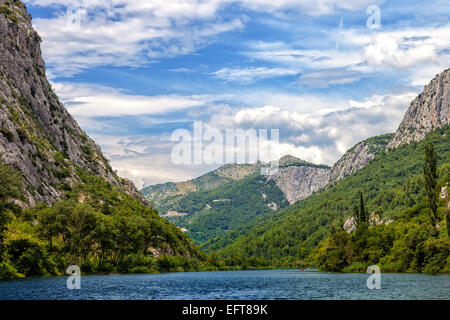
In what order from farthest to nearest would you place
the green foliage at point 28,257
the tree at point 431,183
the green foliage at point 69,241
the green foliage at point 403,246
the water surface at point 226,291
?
the tree at point 431,183 < the green foliage at point 403,246 < the green foliage at point 69,241 < the green foliage at point 28,257 < the water surface at point 226,291

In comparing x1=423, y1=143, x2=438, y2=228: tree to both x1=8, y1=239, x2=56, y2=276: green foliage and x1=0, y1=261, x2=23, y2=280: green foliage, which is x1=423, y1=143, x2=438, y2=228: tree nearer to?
x1=8, y1=239, x2=56, y2=276: green foliage

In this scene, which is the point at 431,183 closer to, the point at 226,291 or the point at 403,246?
the point at 403,246

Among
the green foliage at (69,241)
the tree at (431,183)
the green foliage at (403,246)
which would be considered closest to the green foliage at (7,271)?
the green foliage at (69,241)

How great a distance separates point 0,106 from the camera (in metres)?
174

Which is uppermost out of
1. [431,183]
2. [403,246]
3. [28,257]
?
[431,183]

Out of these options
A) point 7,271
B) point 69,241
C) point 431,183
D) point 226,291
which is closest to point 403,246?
point 431,183

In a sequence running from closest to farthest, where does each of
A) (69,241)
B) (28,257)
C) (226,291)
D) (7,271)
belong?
(226,291) < (7,271) < (28,257) < (69,241)

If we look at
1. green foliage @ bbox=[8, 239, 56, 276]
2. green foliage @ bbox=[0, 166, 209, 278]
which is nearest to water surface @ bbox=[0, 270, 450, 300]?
green foliage @ bbox=[8, 239, 56, 276]

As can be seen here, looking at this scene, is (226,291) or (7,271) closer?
(226,291)

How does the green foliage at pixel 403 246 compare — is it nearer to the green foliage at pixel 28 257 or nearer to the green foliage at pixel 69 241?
the green foliage at pixel 69 241

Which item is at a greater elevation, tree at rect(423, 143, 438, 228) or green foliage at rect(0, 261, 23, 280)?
tree at rect(423, 143, 438, 228)
